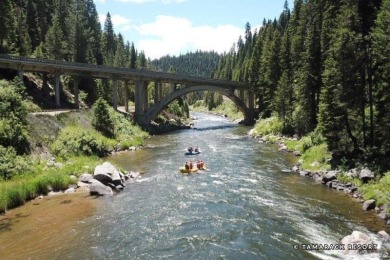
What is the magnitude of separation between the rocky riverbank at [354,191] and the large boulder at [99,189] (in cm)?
1588

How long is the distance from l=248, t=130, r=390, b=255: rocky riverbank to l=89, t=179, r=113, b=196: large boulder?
1588 centimetres

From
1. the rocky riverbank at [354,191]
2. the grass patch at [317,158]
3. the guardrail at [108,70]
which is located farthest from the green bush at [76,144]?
the grass patch at [317,158]

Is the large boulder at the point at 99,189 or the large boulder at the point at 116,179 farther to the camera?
the large boulder at the point at 116,179

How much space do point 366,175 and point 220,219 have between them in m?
11.2

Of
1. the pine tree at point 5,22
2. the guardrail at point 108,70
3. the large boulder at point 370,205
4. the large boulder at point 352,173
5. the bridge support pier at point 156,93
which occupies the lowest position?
the large boulder at point 370,205

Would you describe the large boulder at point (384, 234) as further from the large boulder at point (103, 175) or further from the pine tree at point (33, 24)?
the pine tree at point (33, 24)

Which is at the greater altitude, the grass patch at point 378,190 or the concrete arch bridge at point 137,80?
the concrete arch bridge at point 137,80

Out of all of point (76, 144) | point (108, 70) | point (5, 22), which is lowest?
point (76, 144)

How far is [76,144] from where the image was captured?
3988cm

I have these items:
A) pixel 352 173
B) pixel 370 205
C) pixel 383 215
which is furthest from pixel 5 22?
pixel 383 215

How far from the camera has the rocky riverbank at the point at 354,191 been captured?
16875 mm

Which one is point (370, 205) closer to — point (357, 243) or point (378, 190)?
point (378, 190)

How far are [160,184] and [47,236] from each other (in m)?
11.3

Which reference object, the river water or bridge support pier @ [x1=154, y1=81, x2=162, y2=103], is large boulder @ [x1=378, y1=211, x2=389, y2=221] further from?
bridge support pier @ [x1=154, y1=81, x2=162, y2=103]
